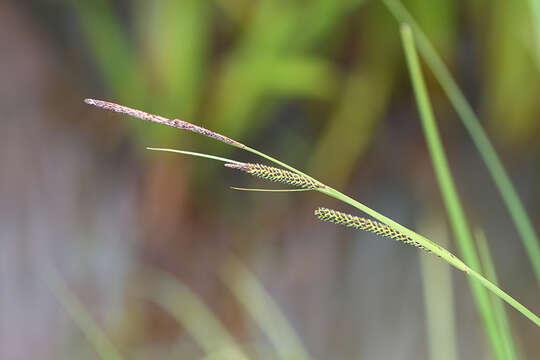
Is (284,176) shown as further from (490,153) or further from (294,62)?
(294,62)

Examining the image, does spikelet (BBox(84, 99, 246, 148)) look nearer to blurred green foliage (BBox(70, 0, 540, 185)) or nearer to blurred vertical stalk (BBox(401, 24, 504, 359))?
blurred vertical stalk (BBox(401, 24, 504, 359))

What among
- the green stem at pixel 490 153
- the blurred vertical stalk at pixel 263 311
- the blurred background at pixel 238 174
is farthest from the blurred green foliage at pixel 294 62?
the green stem at pixel 490 153

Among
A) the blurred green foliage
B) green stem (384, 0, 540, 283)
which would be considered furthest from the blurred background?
green stem (384, 0, 540, 283)

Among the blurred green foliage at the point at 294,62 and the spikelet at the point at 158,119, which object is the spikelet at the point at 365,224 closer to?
the spikelet at the point at 158,119

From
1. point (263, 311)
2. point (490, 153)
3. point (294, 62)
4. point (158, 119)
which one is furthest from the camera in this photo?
point (294, 62)

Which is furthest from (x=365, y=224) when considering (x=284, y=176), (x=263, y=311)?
(x=263, y=311)

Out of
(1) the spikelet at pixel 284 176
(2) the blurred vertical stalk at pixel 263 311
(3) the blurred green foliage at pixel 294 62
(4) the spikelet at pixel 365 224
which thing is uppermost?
(3) the blurred green foliage at pixel 294 62

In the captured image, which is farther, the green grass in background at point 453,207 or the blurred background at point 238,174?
the blurred background at point 238,174

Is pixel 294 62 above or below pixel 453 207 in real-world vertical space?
above
